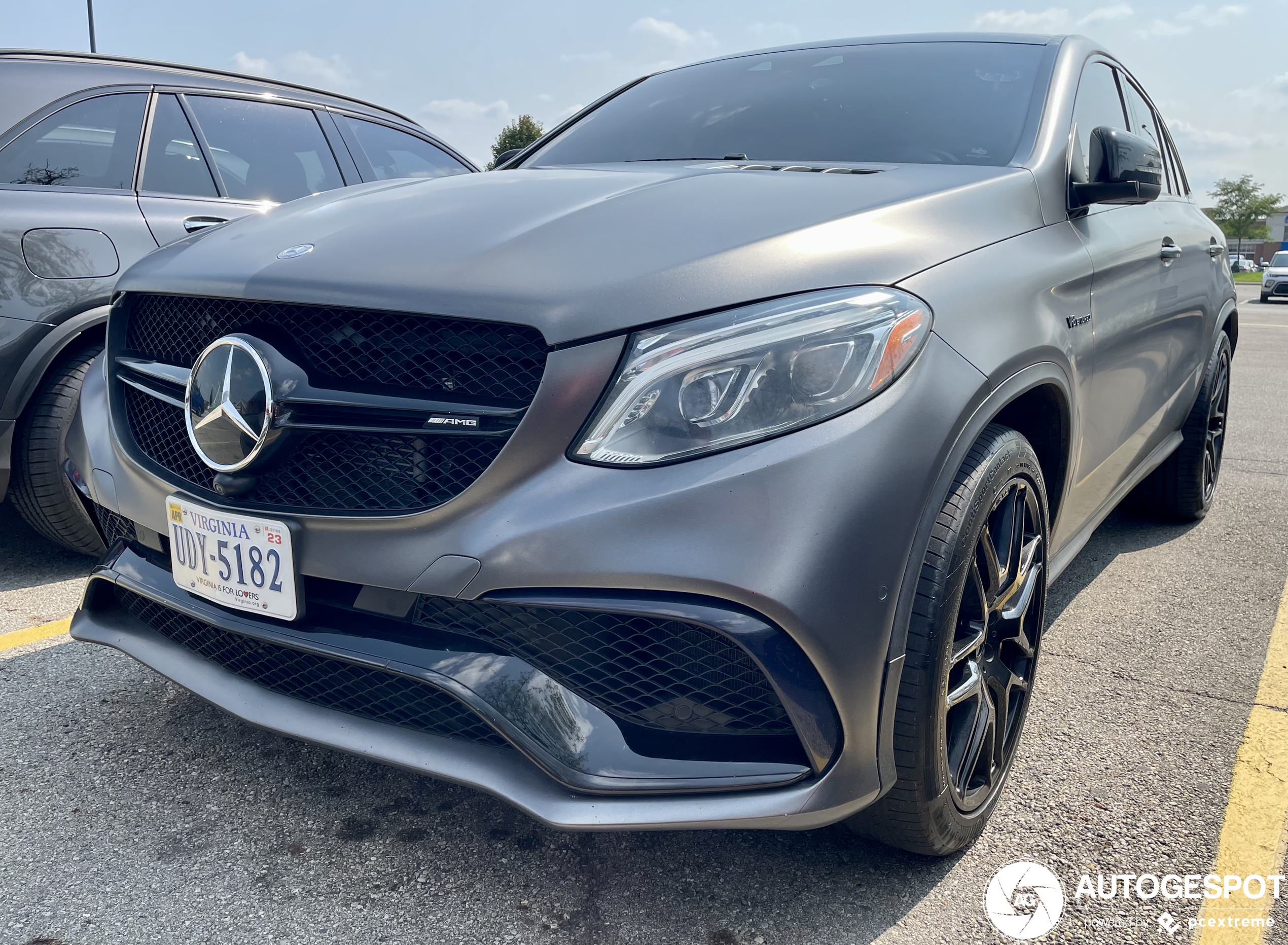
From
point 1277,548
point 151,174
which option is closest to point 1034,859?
point 1277,548

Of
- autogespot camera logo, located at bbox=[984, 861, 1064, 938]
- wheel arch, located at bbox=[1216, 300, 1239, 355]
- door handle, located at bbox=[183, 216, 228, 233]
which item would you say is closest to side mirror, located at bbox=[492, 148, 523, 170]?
door handle, located at bbox=[183, 216, 228, 233]

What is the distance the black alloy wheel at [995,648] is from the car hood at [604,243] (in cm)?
50

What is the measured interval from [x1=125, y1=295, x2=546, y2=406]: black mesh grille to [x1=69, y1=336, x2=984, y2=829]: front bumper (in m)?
0.07

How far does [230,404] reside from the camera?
1.62 m

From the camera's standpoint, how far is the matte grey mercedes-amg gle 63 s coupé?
141 cm

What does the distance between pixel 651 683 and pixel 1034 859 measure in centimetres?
86

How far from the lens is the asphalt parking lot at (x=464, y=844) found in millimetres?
1614

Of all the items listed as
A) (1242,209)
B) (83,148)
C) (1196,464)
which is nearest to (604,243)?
(83,148)

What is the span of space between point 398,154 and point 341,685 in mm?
3306

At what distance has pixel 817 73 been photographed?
2785 millimetres

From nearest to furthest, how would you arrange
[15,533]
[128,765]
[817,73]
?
[128,765] < [817,73] < [15,533]

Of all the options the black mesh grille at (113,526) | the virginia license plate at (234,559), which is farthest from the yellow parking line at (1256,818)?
the black mesh grille at (113,526)

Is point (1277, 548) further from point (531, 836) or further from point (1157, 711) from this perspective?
point (531, 836)

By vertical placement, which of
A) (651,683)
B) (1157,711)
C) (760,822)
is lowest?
(1157,711)
